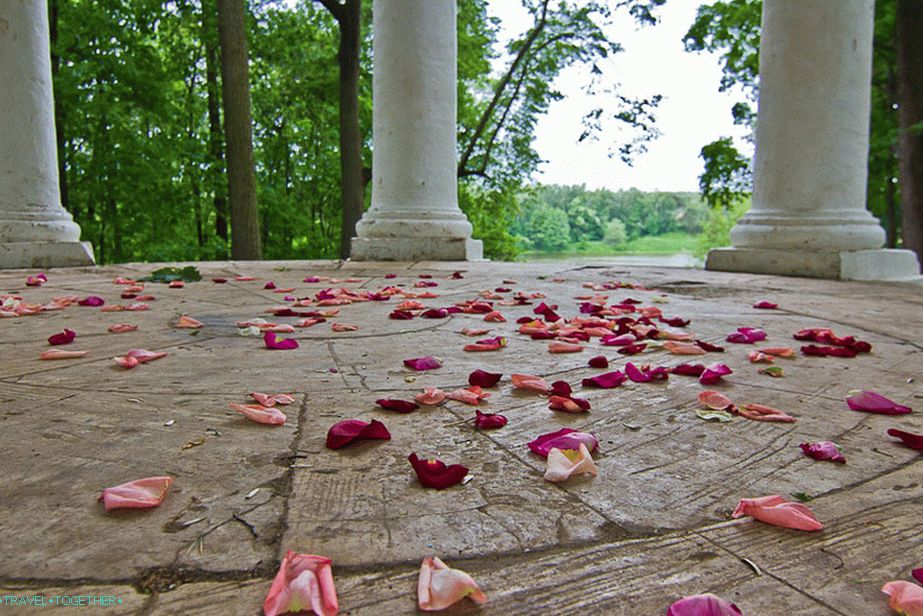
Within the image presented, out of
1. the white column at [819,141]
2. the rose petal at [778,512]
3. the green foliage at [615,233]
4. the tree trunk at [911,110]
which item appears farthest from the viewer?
the green foliage at [615,233]

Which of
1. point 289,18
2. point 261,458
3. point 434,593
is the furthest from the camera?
point 289,18

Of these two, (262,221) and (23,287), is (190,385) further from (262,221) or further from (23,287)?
(262,221)

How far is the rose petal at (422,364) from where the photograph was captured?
2031 mm

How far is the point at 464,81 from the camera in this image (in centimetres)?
1589

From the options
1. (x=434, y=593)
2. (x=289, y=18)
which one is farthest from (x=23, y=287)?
(x=289, y=18)

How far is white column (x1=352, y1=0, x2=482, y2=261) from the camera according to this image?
6.30 metres

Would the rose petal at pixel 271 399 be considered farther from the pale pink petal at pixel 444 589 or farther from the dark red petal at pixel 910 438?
the dark red petal at pixel 910 438

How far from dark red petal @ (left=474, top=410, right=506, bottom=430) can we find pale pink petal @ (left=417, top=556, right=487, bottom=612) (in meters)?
0.62

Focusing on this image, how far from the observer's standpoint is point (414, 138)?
6418 millimetres

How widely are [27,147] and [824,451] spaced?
7.18m

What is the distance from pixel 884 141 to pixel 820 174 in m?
4.04

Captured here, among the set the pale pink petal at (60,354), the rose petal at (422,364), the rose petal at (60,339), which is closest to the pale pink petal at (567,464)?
the rose petal at (422,364)

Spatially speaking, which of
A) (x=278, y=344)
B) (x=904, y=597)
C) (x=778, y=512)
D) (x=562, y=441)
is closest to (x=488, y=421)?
(x=562, y=441)

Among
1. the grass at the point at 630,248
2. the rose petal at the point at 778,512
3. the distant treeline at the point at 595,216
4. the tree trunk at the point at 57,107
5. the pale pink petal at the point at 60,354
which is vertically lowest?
the grass at the point at 630,248
